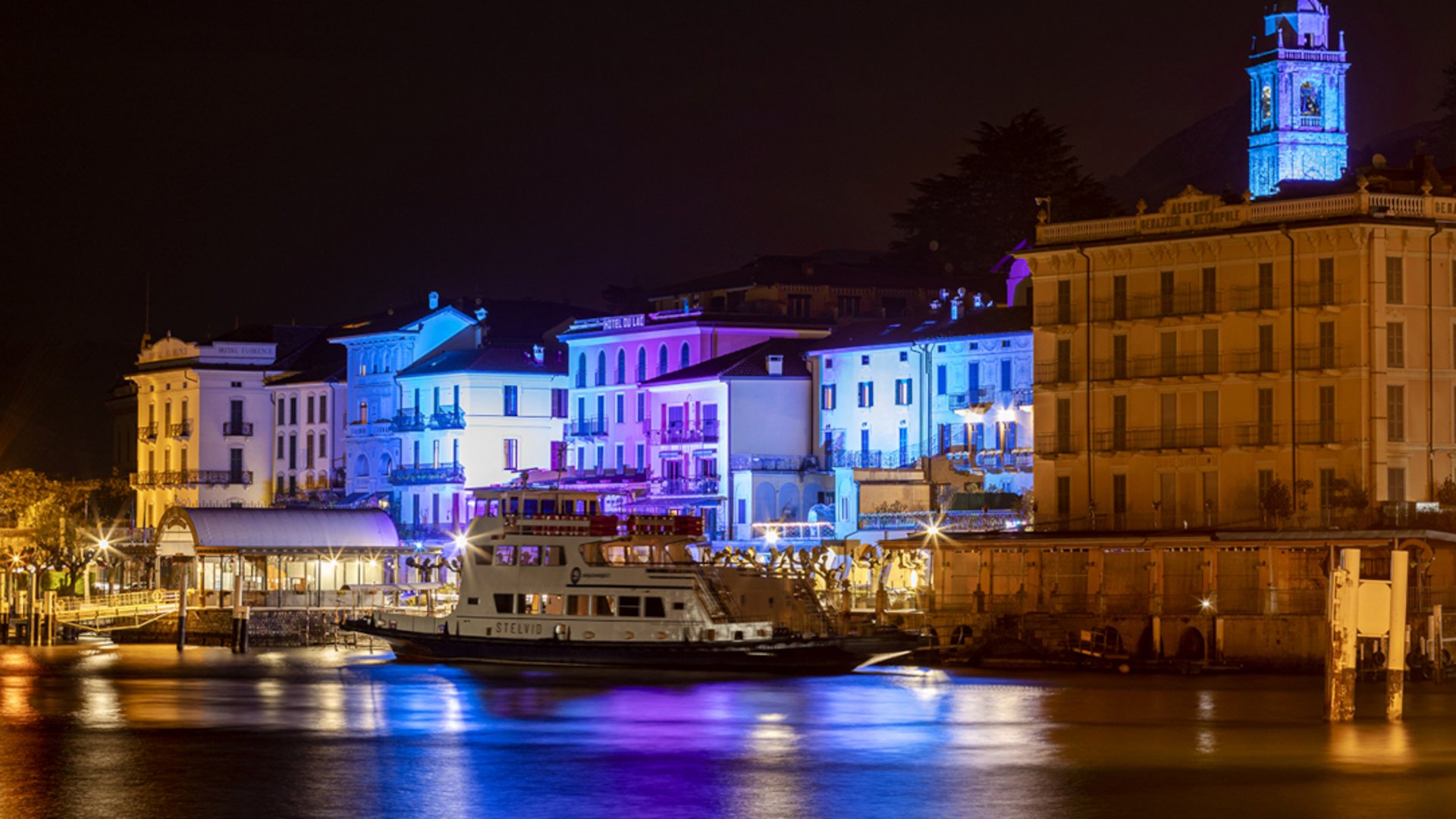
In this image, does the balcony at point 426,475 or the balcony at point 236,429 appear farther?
the balcony at point 236,429

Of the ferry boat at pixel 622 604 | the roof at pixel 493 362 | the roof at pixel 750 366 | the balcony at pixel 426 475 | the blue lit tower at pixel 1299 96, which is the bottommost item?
the ferry boat at pixel 622 604

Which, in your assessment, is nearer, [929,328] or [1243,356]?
[1243,356]

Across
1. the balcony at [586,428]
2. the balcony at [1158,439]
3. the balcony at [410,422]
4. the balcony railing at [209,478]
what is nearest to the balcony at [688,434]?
the balcony at [586,428]

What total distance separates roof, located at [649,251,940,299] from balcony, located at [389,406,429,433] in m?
13.6

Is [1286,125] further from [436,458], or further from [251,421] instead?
[251,421]

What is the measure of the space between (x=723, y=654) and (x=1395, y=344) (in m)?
25.1

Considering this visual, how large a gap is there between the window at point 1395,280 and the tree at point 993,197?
44.4 metres

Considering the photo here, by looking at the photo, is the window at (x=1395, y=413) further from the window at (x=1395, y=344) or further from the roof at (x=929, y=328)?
the roof at (x=929, y=328)

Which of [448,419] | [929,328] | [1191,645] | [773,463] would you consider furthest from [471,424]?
[1191,645]

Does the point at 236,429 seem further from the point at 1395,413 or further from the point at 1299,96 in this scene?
the point at 1395,413

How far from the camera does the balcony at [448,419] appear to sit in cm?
13075

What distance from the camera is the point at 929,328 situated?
111 metres

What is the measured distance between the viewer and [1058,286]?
9612 cm

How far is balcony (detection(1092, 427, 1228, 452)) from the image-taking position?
9094 centimetres
